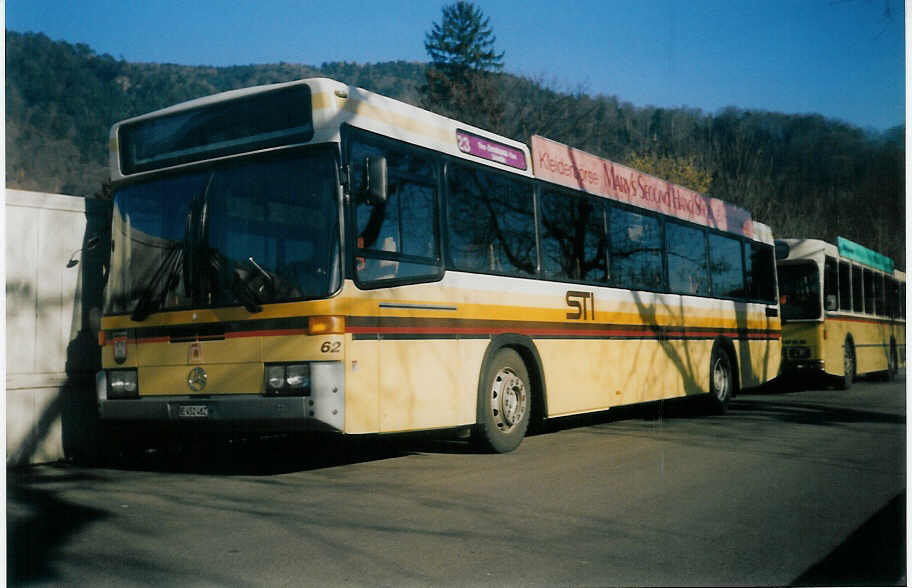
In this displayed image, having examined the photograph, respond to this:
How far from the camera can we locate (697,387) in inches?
546

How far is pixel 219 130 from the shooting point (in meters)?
8.27

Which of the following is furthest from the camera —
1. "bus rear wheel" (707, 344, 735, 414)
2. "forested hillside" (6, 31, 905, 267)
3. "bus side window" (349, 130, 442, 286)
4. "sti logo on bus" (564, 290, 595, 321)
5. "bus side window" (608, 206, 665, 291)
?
"forested hillside" (6, 31, 905, 267)

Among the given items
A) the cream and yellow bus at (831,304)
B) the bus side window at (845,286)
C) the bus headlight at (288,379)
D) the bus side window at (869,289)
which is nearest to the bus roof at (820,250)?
the cream and yellow bus at (831,304)

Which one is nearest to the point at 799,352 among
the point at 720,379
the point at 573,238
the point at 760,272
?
the point at 760,272

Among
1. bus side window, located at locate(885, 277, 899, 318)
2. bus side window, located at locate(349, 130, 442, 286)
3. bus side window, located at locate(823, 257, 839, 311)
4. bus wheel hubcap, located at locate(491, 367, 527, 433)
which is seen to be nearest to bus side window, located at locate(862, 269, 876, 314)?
bus side window, located at locate(885, 277, 899, 318)

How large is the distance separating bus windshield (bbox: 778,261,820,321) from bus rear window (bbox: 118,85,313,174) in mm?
14763

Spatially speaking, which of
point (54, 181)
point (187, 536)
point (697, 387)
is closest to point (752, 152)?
point (697, 387)

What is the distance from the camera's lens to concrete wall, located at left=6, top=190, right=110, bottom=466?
905 centimetres

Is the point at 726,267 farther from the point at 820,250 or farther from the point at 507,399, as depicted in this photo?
the point at 507,399

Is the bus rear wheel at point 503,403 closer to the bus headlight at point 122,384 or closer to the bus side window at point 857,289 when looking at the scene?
the bus headlight at point 122,384

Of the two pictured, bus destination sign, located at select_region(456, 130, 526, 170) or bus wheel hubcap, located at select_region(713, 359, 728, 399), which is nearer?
bus destination sign, located at select_region(456, 130, 526, 170)

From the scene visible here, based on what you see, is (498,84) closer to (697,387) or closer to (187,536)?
(697,387)

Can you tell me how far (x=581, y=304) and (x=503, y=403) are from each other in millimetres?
2021

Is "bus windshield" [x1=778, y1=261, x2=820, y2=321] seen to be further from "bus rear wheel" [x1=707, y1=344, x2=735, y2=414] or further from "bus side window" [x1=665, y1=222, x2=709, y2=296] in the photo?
"bus side window" [x1=665, y1=222, x2=709, y2=296]
